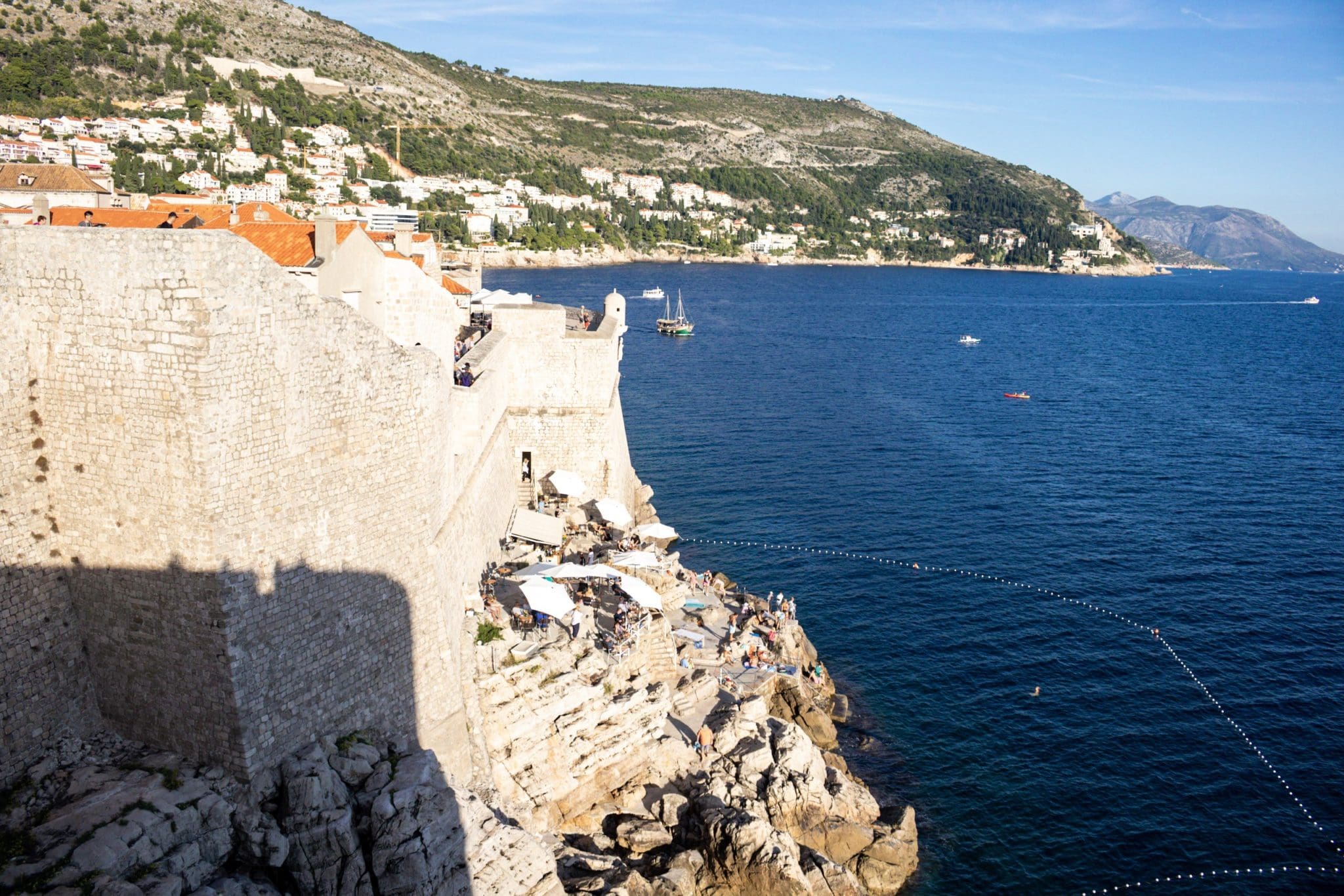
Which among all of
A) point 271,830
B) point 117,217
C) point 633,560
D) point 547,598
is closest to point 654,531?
point 633,560

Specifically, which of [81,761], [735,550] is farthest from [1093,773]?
[81,761]

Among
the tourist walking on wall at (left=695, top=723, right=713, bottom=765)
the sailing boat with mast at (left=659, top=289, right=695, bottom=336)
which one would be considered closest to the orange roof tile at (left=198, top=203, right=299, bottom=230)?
the tourist walking on wall at (left=695, top=723, right=713, bottom=765)

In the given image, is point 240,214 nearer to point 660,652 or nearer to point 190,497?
point 660,652

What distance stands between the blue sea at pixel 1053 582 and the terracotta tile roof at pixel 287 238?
54.3 feet

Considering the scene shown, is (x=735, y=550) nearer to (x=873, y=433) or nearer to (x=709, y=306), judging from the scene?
(x=873, y=433)

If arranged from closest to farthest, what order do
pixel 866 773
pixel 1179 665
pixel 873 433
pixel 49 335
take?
pixel 49 335, pixel 866 773, pixel 1179 665, pixel 873 433

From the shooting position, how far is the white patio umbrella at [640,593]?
78.2 feet

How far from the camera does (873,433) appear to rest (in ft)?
174

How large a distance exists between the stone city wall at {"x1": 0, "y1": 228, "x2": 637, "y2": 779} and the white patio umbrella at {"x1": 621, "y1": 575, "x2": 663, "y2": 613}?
10.7 meters

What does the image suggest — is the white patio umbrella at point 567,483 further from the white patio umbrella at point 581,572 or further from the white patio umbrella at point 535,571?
the white patio umbrella at point 535,571

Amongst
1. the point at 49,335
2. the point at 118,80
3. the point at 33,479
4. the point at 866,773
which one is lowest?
the point at 866,773

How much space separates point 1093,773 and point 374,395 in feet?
63.4

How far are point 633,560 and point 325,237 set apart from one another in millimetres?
11080

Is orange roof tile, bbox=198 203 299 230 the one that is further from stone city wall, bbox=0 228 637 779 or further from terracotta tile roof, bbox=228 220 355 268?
stone city wall, bbox=0 228 637 779
